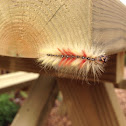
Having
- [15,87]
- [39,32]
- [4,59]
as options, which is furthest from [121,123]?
[15,87]

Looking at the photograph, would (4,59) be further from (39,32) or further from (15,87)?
(15,87)

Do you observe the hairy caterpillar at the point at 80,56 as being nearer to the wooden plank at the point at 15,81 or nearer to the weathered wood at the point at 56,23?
the weathered wood at the point at 56,23

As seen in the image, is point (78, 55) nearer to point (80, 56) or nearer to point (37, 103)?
point (80, 56)

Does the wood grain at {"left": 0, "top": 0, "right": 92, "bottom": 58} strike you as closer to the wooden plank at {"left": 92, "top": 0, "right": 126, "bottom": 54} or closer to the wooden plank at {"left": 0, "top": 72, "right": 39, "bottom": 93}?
the wooden plank at {"left": 92, "top": 0, "right": 126, "bottom": 54}

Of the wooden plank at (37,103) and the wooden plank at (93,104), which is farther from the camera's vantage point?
the wooden plank at (37,103)

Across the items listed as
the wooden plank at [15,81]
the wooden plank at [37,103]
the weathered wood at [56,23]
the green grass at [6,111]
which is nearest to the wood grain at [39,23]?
the weathered wood at [56,23]

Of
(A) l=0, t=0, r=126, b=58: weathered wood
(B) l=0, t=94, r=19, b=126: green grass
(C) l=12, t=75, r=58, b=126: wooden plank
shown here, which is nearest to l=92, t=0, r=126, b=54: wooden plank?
(A) l=0, t=0, r=126, b=58: weathered wood
